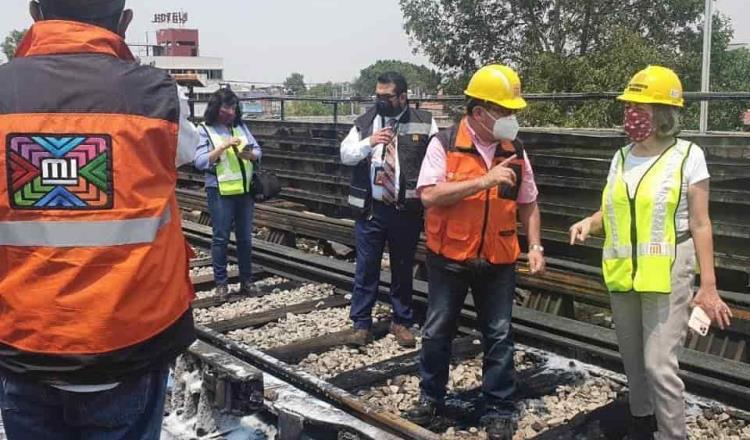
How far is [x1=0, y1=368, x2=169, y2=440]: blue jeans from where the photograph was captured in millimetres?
2189

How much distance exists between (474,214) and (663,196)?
3.11ft

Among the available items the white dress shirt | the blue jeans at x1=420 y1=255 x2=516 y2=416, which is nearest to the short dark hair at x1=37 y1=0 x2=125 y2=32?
the blue jeans at x1=420 y1=255 x2=516 y2=416

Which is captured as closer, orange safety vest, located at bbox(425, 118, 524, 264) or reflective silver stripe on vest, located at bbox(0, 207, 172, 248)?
reflective silver stripe on vest, located at bbox(0, 207, 172, 248)

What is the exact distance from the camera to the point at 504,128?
4.19 metres

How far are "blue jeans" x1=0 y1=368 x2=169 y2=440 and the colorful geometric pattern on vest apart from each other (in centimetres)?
50

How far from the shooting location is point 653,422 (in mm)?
4152

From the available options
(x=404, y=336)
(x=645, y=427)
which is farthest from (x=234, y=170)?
(x=645, y=427)

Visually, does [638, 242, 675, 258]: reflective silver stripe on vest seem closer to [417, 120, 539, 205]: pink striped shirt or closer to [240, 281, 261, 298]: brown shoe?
[417, 120, 539, 205]: pink striped shirt

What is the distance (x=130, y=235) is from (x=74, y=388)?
44 cm

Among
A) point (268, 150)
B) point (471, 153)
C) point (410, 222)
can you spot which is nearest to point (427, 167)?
point (471, 153)

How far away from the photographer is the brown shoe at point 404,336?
6090 millimetres

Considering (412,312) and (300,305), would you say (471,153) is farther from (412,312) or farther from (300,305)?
(300,305)

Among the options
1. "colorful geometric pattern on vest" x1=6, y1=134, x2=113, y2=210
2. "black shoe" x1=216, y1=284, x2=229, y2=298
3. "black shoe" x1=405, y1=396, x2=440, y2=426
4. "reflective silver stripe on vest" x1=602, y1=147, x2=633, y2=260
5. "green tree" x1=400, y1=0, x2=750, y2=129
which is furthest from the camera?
"green tree" x1=400, y1=0, x2=750, y2=129

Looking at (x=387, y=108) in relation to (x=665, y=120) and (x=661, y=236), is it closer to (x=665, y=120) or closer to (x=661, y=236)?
(x=665, y=120)
